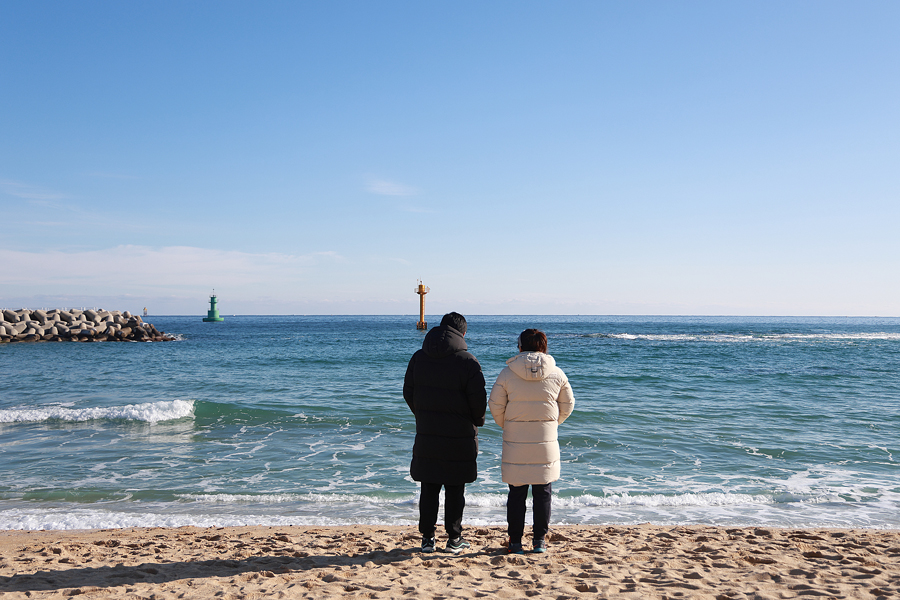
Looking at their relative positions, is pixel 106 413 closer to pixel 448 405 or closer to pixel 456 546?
pixel 456 546

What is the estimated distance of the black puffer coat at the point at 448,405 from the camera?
12.6ft

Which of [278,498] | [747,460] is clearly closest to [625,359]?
[747,460]

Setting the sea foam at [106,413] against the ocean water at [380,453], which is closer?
the ocean water at [380,453]

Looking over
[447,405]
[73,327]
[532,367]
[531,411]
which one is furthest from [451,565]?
[73,327]

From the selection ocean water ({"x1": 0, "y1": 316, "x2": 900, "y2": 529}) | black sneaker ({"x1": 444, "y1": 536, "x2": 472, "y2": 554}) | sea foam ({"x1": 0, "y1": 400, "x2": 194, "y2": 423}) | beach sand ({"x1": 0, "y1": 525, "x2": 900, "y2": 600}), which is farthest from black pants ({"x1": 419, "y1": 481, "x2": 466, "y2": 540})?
sea foam ({"x1": 0, "y1": 400, "x2": 194, "y2": 423})

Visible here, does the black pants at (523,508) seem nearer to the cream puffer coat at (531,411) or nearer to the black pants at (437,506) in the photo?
the cream puffer coat at (531,411)

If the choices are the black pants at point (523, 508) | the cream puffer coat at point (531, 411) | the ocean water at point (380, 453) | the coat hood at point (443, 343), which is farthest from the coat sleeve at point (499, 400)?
the ocean water at point (380, 453)

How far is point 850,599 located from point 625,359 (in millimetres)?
22391

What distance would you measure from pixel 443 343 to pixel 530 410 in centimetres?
79

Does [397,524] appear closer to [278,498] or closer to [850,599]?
[278,498]

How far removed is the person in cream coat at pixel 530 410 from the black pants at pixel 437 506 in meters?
0.43

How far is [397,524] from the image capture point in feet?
18.5

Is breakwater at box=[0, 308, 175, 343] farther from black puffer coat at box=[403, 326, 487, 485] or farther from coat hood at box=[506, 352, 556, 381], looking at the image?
coat hood at box=[506, 352, 556, 381]

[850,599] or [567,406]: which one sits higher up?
[567,406]
